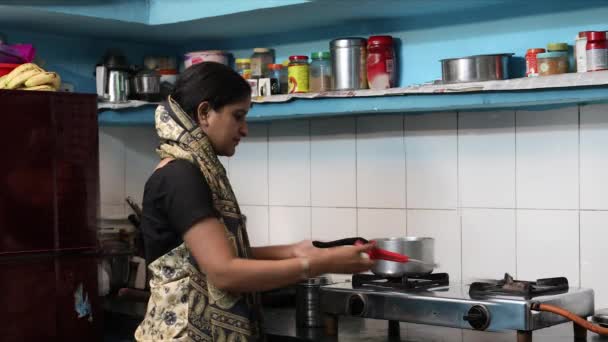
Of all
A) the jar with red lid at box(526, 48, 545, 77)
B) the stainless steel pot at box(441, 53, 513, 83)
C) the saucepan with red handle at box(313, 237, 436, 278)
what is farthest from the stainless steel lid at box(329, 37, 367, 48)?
the saucepan with red handle at box(313, 237, 436, 278)

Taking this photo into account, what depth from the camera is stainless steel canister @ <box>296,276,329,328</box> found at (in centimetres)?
269

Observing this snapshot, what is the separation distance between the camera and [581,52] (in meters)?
2.46

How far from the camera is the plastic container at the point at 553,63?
2494 millimetres

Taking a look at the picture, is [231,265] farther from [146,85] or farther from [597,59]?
[146,85]

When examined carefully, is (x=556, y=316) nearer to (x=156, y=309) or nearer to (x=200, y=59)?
(x=156, y=309)

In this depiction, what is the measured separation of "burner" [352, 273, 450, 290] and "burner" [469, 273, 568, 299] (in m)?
0.17

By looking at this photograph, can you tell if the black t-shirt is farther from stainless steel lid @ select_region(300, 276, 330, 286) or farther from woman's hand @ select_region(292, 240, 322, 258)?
stainless steel lid @ select_region(300, 276, 330, 286)

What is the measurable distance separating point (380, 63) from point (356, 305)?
0.86m

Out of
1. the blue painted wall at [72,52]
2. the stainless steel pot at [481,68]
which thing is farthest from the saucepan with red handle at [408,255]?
the blue painted wall at [72,52]

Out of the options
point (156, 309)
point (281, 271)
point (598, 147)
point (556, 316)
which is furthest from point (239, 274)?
point (598, 147)

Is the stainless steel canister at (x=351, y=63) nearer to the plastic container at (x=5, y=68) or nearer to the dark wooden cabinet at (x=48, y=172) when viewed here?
the dark wooden cabinet at (x=48, y=172)

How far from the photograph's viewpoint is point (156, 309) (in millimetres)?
1939

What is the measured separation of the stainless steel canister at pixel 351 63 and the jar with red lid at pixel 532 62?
0.59 m

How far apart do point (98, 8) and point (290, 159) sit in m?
0.93
